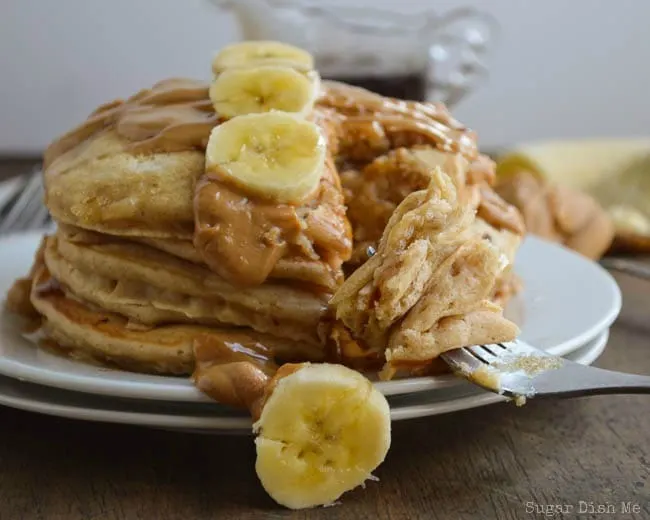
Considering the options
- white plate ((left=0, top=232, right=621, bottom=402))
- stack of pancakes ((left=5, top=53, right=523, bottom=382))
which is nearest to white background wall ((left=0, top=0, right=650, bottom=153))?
white plate ((left=0, top=232, right=621, bottom=402))

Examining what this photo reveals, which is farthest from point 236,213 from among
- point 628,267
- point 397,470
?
point 628,267

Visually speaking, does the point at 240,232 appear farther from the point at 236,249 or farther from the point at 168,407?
the point at 168,407

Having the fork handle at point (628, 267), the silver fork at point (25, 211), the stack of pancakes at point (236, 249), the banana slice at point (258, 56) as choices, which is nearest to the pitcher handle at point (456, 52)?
the fork handle at point (628, 267)

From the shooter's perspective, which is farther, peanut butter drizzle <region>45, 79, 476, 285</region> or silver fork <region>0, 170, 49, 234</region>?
silver fork <region>0, 170, 49, 234</region>

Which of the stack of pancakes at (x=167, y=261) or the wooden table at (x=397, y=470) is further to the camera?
the stack of pancakes at (x=167, y=261)

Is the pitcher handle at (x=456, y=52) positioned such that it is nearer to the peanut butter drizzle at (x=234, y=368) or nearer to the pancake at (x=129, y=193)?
the pancake at (x=129, y=193)

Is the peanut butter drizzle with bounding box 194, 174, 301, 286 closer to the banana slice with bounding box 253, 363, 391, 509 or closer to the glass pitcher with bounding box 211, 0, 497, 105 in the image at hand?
the banana slice with bounding box 253, 363, 391, 509

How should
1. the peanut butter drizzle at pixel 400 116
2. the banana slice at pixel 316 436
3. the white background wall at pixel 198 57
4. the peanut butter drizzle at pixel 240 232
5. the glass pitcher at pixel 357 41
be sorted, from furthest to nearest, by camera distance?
the white background wall at pixel 198 57, the glass pitcher at pixel 357 41, the peanut butter drizzle at pixel 400 116, the peanut butter drizzle at pixel 240 232, the banana slice at pixel 316 436
